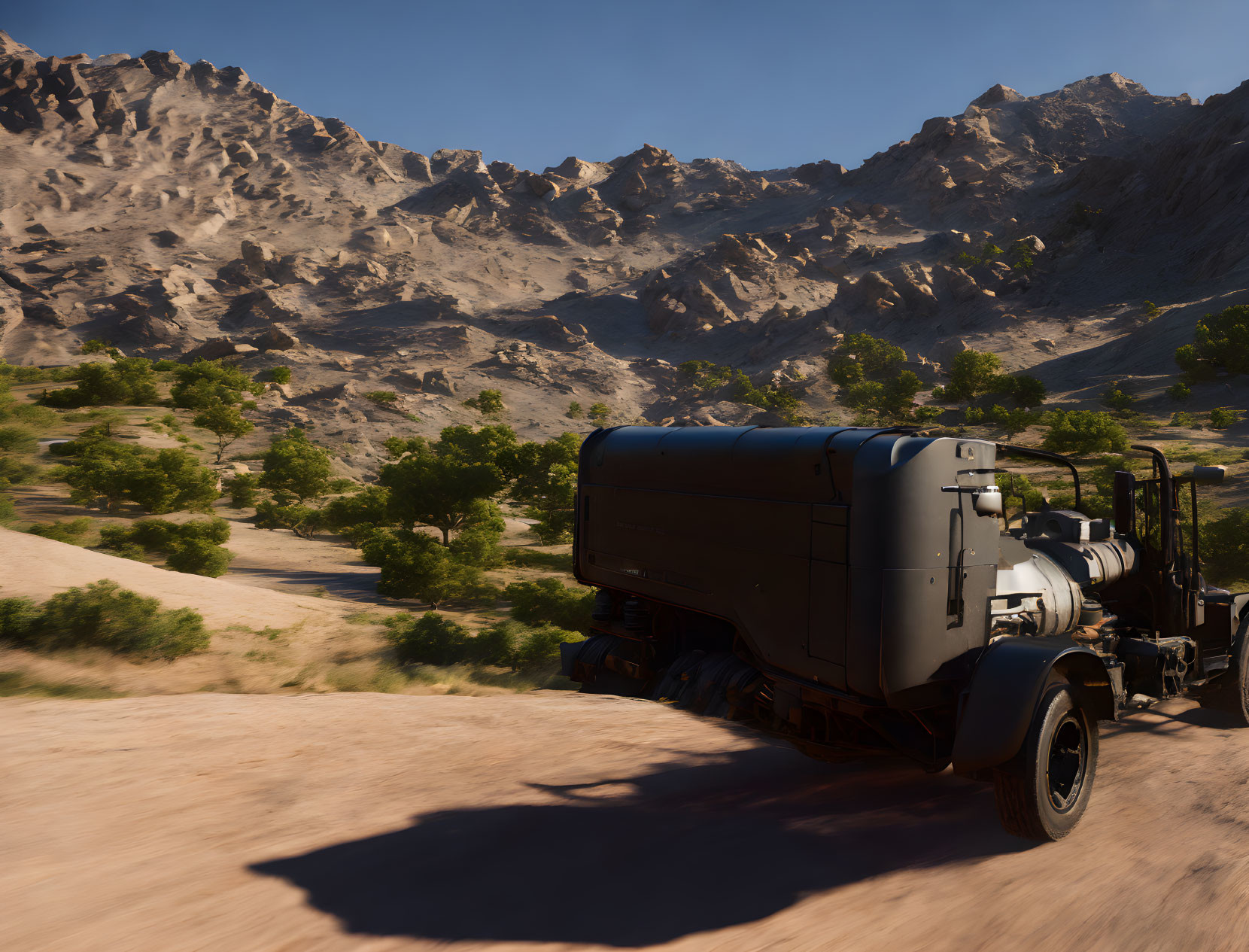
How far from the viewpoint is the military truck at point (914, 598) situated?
4.66m

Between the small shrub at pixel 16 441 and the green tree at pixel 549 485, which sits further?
the small shrub at pixel 16 441

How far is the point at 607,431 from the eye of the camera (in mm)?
8148

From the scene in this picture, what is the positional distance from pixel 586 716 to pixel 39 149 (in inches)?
6973

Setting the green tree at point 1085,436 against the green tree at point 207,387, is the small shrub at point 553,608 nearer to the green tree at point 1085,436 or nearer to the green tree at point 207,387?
the green tree at point 1085,436

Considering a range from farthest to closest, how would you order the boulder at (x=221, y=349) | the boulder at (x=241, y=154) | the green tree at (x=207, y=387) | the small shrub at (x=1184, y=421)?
the boulder at (x=241, y=154)
the boulder at (x=221, y=349)
the green tree at (x=207, y=387)
the small shrub at (x=1184, y=421)

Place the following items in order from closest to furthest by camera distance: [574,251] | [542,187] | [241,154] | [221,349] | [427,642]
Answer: [427,642]
[221,349]
[574,251]
[241,154]
[542,187]

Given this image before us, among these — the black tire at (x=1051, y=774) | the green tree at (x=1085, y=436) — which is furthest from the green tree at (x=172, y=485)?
the green tree at (x=1085, y=436)

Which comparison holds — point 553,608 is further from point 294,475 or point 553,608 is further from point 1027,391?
point 1027,391

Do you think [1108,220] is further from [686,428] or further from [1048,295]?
[686,428]

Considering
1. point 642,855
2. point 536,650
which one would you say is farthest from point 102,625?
point 642,855

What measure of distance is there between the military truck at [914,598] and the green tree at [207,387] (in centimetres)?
5977

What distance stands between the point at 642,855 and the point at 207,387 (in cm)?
6375

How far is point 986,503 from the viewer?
16.4 ft

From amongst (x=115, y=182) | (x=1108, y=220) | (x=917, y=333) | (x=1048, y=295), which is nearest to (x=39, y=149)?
(x=115, y=182)
